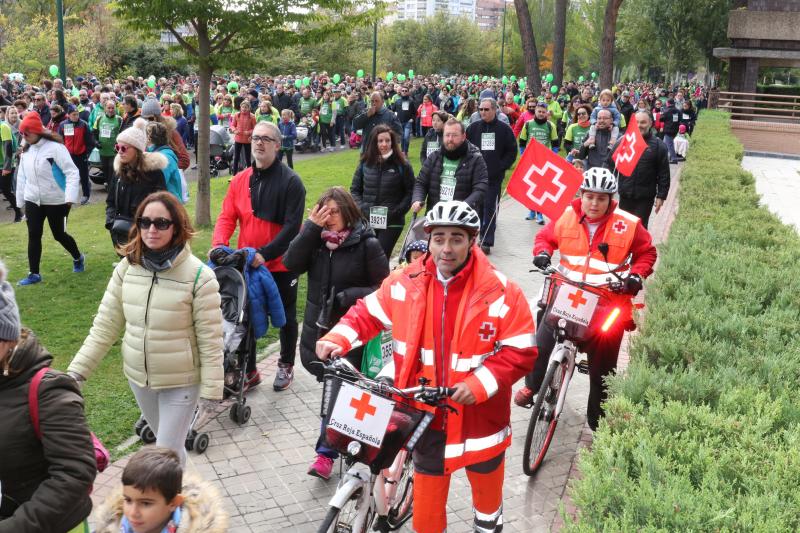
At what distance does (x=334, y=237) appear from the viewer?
5930mm

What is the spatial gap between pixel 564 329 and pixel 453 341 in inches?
85.7

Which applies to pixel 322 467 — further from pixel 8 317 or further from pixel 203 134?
pixel 203 134

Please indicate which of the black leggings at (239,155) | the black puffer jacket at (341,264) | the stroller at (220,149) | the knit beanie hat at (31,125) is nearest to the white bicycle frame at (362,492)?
the black puffer jacket at (341,264)

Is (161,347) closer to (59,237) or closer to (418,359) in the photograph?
(418,359)

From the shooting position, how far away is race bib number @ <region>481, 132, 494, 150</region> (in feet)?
40.6

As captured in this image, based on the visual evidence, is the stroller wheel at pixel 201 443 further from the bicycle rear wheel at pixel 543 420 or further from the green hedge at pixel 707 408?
the green hedge at pixel 707 408

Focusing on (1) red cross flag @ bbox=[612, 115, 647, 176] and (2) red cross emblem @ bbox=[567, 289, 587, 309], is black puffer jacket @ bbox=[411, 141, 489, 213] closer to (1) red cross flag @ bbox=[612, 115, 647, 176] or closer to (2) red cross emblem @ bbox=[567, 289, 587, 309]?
(1) red cross flag @ bbox=[612, 115, 647, 176]

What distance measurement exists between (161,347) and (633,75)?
327 feet

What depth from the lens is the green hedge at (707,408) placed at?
298 centimetres

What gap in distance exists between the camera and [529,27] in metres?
33.0

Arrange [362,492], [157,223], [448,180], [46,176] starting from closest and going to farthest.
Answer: [362,492] < [157,223] < [46,176] < [448,180]

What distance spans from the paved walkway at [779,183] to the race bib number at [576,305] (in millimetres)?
10103

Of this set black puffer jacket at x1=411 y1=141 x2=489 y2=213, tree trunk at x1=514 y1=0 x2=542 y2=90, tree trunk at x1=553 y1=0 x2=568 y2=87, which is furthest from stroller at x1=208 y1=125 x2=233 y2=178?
tree trunk at x1=553 y1=0 x2=568 y2=87

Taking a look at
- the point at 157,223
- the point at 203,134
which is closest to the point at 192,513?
the point at 157,223
